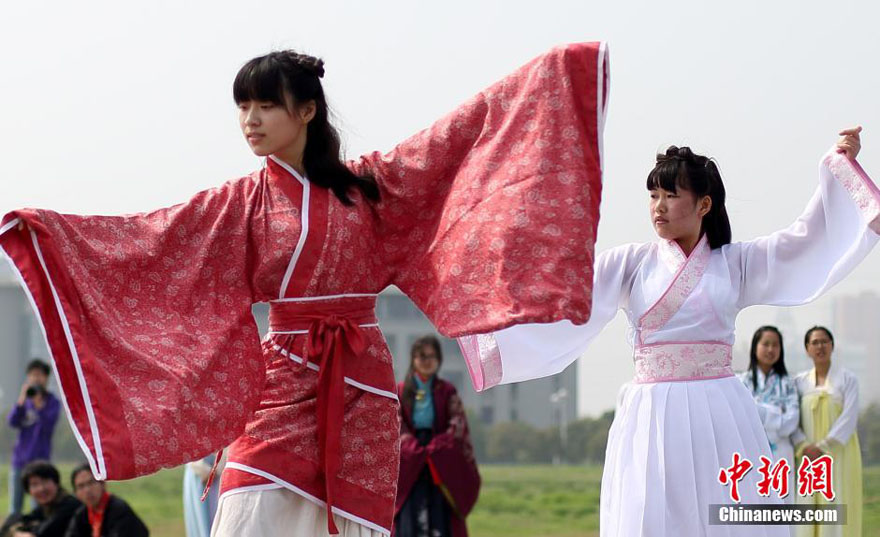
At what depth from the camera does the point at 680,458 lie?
427 centimetres

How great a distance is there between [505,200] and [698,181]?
107 centimetres

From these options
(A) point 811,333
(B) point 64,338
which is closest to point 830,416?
(A) point 811,333

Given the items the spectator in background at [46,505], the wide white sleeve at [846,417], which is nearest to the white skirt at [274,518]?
the spectator in background at [46,505]

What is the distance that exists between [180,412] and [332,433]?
39 centimetres

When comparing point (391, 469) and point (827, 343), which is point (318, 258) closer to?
point (391, 469)

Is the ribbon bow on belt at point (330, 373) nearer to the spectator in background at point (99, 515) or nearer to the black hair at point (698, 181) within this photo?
the black hair at point (698, 181)

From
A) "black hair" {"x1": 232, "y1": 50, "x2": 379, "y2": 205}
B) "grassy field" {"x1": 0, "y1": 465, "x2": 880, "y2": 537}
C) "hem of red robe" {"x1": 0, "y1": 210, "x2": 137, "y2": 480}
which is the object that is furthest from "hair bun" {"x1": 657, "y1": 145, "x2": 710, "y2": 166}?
"grassy field" {"x1": 0, "y1": 465, "x2": 880, "y2": 537}

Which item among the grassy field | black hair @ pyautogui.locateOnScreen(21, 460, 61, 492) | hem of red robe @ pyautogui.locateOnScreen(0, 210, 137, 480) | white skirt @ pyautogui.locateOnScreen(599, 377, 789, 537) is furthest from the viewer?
the grassy field

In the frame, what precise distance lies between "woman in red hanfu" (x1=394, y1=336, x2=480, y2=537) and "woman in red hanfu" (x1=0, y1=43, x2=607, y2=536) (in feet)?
14.1

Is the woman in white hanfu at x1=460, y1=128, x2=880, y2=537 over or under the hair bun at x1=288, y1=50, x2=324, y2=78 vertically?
under

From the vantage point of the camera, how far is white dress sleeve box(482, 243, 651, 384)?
4391mm

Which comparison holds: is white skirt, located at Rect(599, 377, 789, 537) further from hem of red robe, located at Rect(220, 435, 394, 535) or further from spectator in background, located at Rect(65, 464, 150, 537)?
spectator in background, located at Rect(65, 464, 150, 537)

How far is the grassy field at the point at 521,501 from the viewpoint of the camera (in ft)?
42.1

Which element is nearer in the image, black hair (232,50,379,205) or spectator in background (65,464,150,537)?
black hair (232,50,379,205)
